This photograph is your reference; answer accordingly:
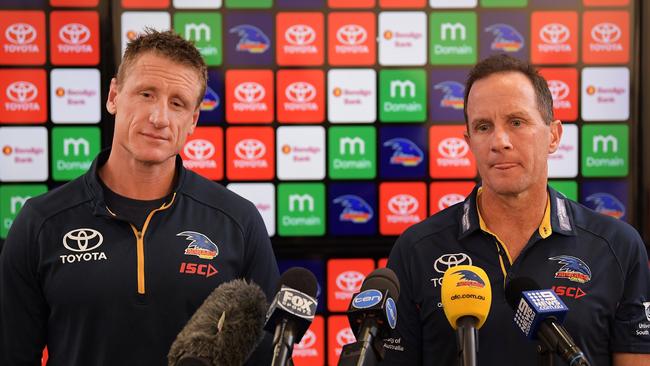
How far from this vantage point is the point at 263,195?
2.84 meters

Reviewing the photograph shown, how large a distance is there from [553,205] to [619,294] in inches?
10.4

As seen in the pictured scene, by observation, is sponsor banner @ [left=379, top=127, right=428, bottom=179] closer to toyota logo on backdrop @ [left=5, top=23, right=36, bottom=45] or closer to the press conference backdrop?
the press conference backdrop

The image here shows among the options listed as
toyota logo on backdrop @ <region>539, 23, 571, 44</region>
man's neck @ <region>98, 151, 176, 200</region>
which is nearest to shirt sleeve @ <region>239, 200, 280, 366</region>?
man's neck @ <region>98, 151, 176, 200</region>

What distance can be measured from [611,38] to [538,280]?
5.45 feet

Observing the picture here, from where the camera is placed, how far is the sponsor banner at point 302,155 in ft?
9.29

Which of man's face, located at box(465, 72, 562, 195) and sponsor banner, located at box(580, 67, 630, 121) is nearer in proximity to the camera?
man's face, located at box(465, 72, 562, 195)

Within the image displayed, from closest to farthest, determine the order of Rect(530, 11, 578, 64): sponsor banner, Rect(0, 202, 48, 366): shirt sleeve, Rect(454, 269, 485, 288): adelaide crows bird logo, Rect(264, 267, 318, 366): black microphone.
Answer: Rect(264, 267, 318, 366): black microphone < Rect(454, 269, 485, 288): adelaide crows bird logo < Rect(0, 202, 48, 366): shirt sleeve < Rect(530, 11, 578, 64): sponsor banner

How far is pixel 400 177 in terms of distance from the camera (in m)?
2.86

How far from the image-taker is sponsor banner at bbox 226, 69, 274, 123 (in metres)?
2.81

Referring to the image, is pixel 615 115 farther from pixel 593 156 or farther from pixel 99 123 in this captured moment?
pixel 99 123

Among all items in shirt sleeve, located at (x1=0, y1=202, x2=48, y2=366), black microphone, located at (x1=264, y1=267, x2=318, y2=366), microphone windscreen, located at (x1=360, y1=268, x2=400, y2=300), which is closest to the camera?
black microphone, located at (x1=264, y1=267, x2=318, y2=366)

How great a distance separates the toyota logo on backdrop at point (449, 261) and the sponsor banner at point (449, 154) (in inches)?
46.4

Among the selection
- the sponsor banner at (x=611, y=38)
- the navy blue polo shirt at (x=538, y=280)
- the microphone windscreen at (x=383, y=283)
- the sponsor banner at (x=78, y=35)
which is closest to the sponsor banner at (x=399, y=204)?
the sponsor banner at (x=611, y=38)

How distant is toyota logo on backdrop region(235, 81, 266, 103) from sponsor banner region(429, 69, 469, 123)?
2.34 feet
